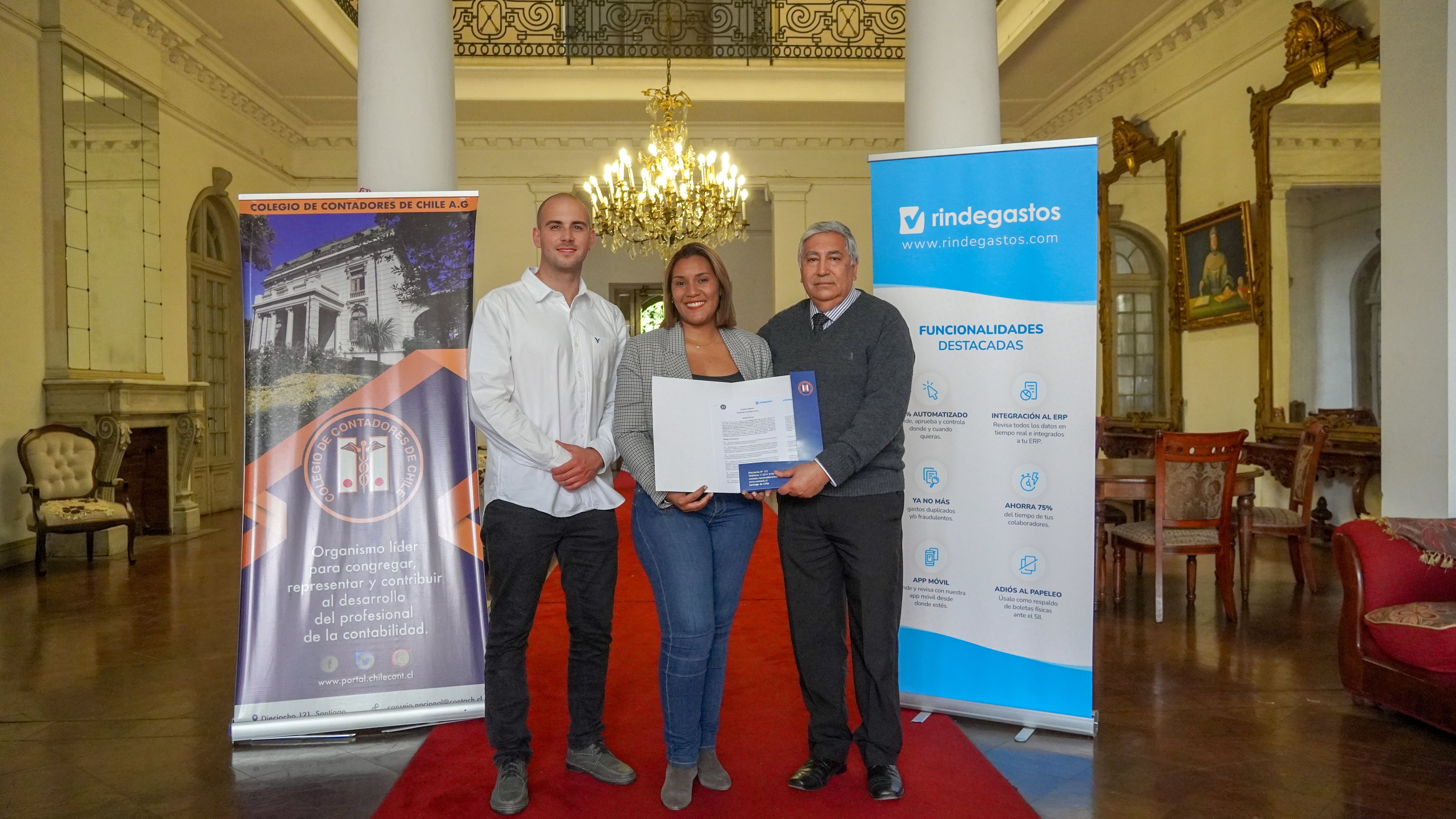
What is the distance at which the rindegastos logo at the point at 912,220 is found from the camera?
3062mm

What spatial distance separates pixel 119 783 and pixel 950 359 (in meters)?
2.99

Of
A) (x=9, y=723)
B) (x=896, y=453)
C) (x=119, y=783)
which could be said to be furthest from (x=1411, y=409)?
(x=9, y=723)

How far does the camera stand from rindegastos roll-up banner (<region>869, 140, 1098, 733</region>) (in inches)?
115

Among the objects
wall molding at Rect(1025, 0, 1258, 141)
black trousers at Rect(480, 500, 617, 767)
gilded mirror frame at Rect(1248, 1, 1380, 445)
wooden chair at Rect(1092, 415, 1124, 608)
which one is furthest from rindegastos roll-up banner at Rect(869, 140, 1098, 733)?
wall molding at Rect(1025, 0, 1258, 141)

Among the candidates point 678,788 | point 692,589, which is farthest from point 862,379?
point 678,788

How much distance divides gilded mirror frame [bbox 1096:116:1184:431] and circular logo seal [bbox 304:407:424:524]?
20.3ft

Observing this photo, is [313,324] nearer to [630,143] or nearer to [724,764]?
[724,764]

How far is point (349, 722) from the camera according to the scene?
2957mm

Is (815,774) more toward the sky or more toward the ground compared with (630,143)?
more toward the ground

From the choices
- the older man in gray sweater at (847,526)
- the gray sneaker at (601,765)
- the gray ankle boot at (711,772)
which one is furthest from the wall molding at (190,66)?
the gray ankle boot at (711,772)

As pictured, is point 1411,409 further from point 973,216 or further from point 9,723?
point 9,723

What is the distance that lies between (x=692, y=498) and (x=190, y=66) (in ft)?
27.9

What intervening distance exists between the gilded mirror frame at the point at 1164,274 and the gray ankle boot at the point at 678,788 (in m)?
6.21

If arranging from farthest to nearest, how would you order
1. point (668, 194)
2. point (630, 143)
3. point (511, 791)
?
point (630, 143) < point (668, 194) < point (511, 791)
